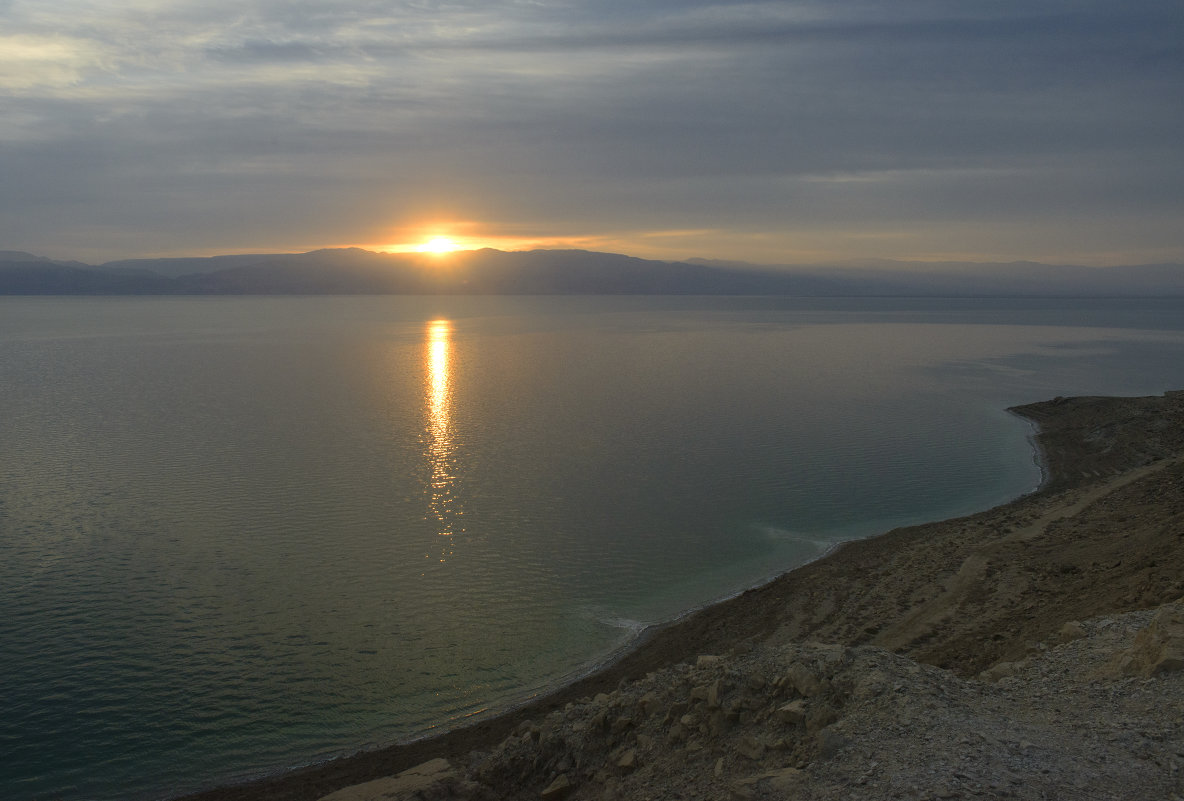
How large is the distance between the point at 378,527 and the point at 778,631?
46.6 ft

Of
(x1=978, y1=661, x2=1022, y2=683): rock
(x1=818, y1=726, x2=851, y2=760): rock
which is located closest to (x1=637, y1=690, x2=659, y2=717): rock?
(x1=818, y1=726, x2=851, y2=760): rock

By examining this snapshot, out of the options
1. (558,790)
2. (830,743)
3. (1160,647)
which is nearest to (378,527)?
(558,790)

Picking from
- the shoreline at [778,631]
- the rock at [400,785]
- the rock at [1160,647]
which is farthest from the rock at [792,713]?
the rock at [400,785]

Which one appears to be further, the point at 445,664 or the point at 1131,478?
the point at 1131,478

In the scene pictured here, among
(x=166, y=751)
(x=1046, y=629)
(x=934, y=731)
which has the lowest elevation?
(x=166, y=751)

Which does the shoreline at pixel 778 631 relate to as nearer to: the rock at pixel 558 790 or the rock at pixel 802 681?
the rock at pixel 802 681

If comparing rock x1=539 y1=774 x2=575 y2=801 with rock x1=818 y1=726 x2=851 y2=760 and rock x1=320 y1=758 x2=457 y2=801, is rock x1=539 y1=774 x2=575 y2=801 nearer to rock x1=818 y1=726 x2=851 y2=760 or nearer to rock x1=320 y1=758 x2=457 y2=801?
rock x1=320 y1=758 x2=457 y2=801

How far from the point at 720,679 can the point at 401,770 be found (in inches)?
241

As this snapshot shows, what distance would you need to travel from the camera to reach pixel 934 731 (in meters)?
9.40

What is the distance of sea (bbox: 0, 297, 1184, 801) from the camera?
52.2ft

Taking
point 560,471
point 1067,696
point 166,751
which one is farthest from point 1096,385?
point 166,751

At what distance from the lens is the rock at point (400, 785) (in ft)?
39.9

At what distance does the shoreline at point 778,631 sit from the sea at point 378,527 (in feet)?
2.10

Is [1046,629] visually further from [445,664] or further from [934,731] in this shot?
[445,664]
